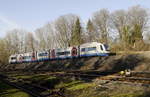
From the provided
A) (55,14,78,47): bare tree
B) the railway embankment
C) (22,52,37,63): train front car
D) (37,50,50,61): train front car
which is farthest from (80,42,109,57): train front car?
(55,14,78,47): bare tree

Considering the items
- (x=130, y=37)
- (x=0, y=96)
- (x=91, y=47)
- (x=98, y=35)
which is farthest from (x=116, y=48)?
(x=0, y=96)

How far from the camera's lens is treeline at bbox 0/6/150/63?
4847 centimetres

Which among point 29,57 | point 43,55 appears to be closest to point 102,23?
point 43,55

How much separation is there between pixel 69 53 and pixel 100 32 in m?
24.2

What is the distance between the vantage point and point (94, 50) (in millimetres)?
34000

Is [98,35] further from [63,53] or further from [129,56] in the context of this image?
[129,56]

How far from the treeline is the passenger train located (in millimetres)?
11766

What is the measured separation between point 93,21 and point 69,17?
10.4m

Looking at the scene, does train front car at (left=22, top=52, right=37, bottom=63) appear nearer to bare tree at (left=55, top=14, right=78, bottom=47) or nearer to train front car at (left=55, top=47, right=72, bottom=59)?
train front car at (left=55, top=47, right=72, bottom=59)

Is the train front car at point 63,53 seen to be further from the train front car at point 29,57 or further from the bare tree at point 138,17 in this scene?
the bare tree at point 138,17

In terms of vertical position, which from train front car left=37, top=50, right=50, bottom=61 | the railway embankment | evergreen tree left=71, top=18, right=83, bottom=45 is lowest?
the railway embankment

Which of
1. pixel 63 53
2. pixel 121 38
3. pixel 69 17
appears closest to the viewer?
pixel 63 53

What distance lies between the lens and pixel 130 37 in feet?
160

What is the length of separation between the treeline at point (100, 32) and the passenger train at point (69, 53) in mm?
11766
